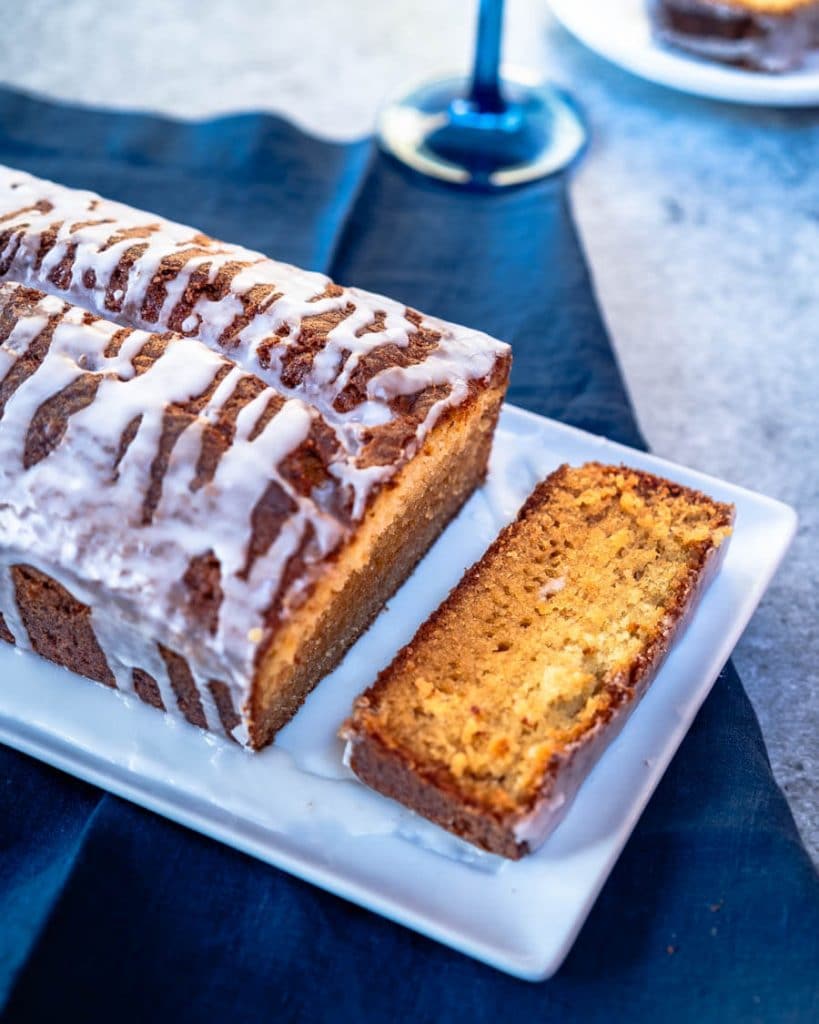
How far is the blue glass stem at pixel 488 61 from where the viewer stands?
3.89 m

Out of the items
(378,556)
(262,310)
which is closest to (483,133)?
(262,310)

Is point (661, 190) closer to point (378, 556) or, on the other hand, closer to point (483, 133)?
point (483, 133)

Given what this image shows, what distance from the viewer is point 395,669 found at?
7.30 ft

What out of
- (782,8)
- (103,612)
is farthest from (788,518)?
(782,8)

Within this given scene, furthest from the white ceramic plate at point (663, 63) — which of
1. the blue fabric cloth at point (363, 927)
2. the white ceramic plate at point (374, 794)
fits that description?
the blue fabric cloth at point (363, 927)

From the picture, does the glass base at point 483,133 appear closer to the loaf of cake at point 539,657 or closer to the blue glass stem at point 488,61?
the blue glass stem at point 488,61

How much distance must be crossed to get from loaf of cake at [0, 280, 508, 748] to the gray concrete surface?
1051mm

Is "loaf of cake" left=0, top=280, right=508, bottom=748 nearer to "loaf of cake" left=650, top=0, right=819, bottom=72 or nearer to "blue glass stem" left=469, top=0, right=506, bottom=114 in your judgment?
"blue glass stem" left=469, top=0, right=506, bottom=114

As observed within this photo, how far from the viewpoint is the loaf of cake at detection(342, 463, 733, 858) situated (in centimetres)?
203

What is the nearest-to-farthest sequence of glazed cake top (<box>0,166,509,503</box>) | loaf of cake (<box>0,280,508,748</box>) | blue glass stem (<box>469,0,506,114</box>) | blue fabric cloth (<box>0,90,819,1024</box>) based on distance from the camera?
blue fabric cloth (<box>0,90,819,1024</box>) < loaf of cake (<box>0,280,508,748</box>) < glazed cake top (<box>0,166,509,503</box>) < blue glass stem (<box>469,0,506,114</box>)

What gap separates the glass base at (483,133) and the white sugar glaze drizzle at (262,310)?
151cm

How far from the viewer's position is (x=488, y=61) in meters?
4.04

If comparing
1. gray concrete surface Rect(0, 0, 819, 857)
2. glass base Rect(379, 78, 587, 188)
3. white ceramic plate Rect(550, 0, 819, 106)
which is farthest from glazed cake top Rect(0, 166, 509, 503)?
white ceramic plate Rect(550, 0, 819, 106)

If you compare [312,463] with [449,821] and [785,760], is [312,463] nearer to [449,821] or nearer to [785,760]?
[449,821]
